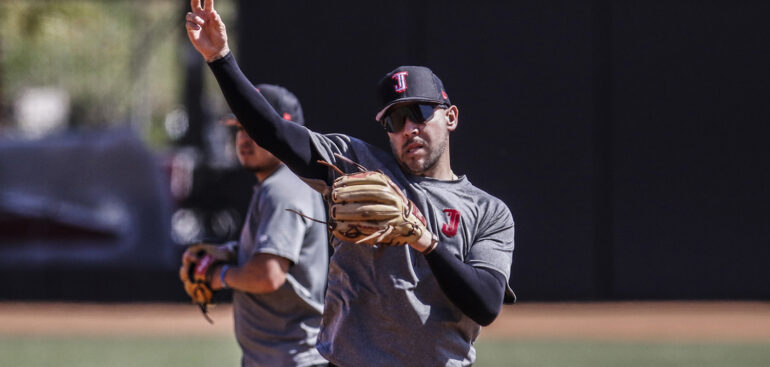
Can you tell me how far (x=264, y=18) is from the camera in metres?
11.2

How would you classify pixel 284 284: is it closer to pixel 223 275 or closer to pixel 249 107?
pixel 223 275

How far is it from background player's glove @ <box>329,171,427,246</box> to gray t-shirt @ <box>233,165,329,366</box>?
3.41ft

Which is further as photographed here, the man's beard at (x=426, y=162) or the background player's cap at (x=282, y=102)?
the background player's cap at (x=282, y=102)

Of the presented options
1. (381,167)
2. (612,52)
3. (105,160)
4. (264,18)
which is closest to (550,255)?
(612,52)

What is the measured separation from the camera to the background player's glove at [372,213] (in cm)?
236

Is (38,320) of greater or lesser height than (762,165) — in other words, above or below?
below

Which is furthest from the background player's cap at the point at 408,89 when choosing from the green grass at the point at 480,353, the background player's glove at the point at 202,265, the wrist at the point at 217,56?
the green grass at the point at 480,353

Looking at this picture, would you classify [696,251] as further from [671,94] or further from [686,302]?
[671,94]

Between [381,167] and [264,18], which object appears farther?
[264,18]

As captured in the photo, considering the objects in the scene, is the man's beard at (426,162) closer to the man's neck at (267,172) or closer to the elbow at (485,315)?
the elbow at (485,315)

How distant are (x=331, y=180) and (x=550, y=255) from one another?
8907 mm

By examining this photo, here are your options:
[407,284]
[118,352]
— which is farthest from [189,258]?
[118,352]

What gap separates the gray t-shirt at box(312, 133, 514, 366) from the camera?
2.60m

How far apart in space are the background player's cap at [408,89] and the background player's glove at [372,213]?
33 cm
